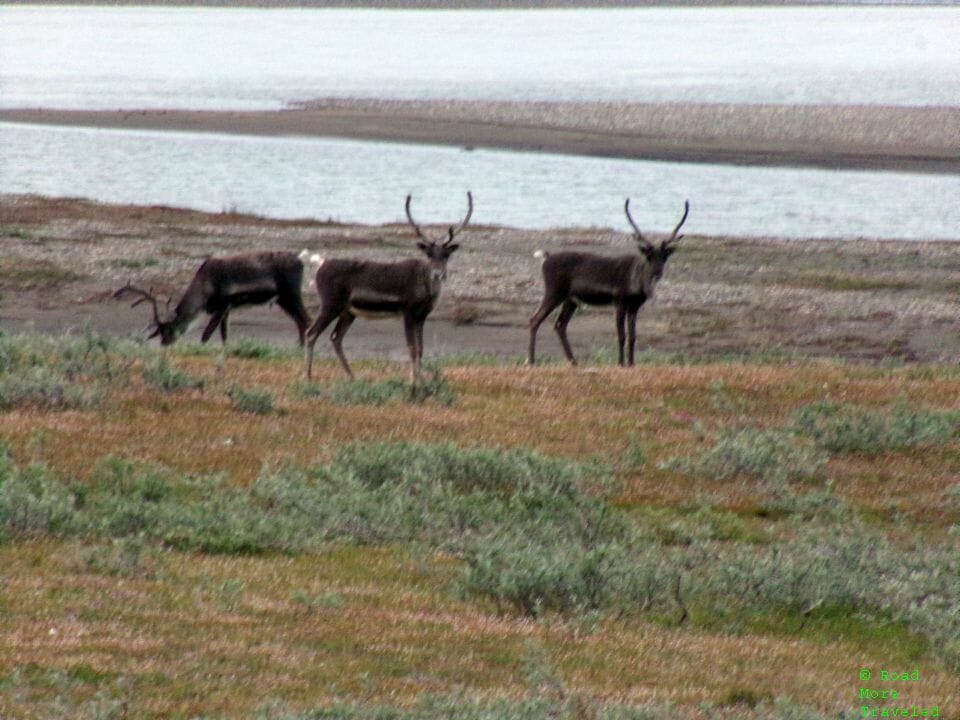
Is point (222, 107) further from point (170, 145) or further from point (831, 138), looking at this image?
point (831, 138)

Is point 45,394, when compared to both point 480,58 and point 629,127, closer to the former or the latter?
point 629,127

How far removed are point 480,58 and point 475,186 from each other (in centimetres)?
6137

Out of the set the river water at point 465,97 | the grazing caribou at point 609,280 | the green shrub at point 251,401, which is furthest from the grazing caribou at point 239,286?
the river water at point 465,97

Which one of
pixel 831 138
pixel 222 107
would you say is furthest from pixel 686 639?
pixel 222 107

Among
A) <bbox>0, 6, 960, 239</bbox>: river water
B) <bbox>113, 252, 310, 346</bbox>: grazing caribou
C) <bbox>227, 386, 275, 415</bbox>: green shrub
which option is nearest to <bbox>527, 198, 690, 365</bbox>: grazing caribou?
<bbox>113, 252, 310, 346</bbox>: grazing caribou

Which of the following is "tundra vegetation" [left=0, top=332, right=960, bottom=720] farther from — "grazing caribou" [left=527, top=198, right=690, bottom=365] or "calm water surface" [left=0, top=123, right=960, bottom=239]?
"calm water surface" [left=0, top=123, right=960, bottom=239]

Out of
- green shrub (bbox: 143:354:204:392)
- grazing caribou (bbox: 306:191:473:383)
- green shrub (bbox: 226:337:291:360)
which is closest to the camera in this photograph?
green shrub (bbox: 143:354:204:392)

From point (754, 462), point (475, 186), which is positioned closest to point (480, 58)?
point (475, 186)

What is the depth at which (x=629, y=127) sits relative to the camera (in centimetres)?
5800

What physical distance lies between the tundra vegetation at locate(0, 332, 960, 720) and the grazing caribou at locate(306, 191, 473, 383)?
0.60m

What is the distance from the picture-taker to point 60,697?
23.6 ft

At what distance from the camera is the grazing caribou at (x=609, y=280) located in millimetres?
18375

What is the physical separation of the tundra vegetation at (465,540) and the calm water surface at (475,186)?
2415 centimetres

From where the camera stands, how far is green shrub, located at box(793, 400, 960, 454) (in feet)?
48.2
